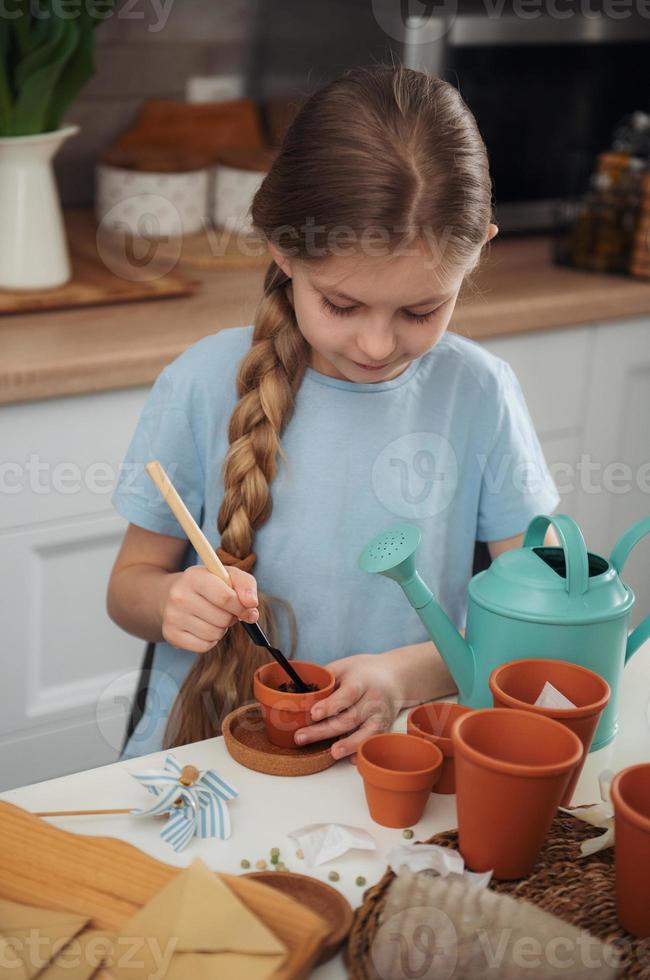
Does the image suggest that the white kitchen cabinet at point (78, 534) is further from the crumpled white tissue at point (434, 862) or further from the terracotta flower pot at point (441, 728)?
the crumpled white tissue at point (434, 862)

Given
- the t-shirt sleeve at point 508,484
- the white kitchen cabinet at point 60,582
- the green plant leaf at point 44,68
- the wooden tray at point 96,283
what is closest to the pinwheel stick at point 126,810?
the t-shirt sleeve at point 508,484

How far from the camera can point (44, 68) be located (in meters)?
1.80

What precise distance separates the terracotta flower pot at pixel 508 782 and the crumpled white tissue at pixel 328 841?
0.07m

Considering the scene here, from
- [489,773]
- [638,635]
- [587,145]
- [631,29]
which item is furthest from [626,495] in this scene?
[489,773]

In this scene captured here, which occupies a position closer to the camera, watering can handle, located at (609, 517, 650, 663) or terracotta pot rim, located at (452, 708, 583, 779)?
terracotta pot rim, located at (452, 708, 583, 779)

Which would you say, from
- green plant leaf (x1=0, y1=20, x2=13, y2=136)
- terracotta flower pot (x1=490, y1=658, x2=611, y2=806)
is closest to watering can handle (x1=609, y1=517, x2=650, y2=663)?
terracotta flower pot (x1=490, y1=658, x2=611, y2=806)

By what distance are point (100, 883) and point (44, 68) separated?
1.40m

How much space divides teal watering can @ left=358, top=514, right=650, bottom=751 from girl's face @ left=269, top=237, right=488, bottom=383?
19 cm

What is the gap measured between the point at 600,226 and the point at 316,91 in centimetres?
139

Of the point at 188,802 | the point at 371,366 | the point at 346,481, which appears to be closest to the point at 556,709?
the point at 188,802

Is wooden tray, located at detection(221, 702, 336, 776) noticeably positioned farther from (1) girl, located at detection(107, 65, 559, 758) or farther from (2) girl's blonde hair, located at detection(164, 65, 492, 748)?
(2) girl's blonde hair, located at detection(164, 65, 492, 748)

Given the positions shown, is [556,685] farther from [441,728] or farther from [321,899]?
[321,899]

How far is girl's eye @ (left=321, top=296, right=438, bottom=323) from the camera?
1.03 metres

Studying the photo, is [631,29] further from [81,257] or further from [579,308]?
[81,257]
